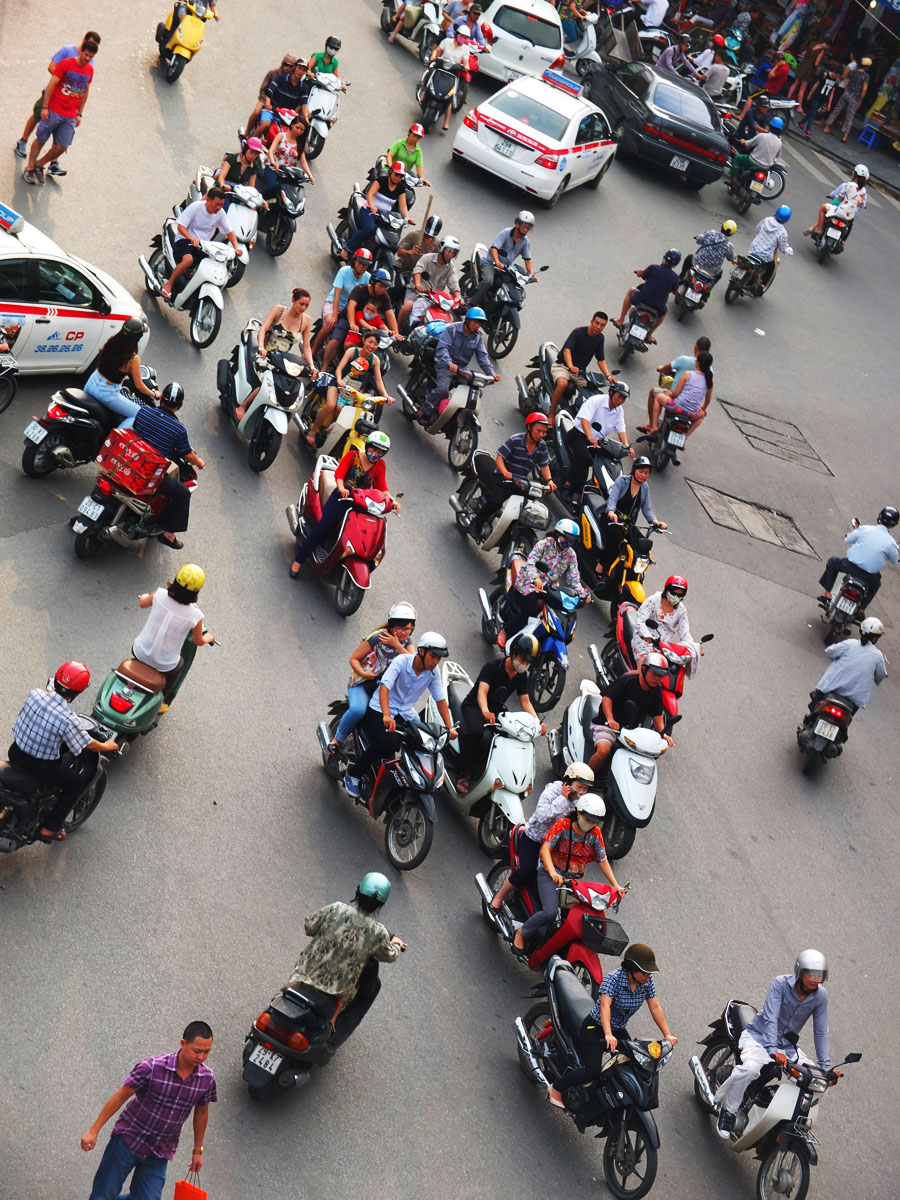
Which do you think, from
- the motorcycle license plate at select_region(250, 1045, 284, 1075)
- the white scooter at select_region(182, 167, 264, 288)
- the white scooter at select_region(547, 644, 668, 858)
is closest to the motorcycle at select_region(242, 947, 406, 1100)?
the motorcycle license plate at select_region(250, 1045, 284, 1075)

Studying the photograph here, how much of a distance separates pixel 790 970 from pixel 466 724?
3.51 metres

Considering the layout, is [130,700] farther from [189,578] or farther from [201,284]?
[201,284]

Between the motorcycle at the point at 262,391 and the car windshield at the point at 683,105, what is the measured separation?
50.2 ft

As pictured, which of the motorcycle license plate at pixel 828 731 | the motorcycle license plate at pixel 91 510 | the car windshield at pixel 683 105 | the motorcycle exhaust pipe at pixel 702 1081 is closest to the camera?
the motorcycle exhaust pipe at pixel 702 1081

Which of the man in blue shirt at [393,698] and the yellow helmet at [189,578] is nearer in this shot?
the yellow helmet at [189,578]

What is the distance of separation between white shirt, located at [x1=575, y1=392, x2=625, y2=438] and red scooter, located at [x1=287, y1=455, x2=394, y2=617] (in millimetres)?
4184

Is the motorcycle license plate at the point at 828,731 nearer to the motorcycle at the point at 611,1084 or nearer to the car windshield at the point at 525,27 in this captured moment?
the motorcycle at the point at 611,1084

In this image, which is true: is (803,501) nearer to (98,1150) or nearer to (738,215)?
(738,215)

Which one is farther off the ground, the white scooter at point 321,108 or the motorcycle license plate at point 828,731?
the white scooter at point 321,108

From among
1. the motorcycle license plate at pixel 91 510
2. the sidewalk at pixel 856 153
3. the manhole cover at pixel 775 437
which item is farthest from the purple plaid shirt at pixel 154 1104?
the sidewalk at pixel 856 153

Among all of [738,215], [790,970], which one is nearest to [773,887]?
[790,970]

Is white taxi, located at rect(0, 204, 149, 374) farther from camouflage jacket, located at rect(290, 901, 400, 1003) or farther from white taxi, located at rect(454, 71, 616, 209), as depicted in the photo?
white taxi, located at rect(454, 71, 616, 209)

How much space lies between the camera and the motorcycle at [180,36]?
20.3 metres

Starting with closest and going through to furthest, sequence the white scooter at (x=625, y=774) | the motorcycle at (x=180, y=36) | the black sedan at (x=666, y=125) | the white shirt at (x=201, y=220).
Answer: the white scooter at (x=625, y=774) < the white shirt at (x=201, y=220) < the motorcycle at (x=180, y=36) < the black sedan at (x=666, y=125)
